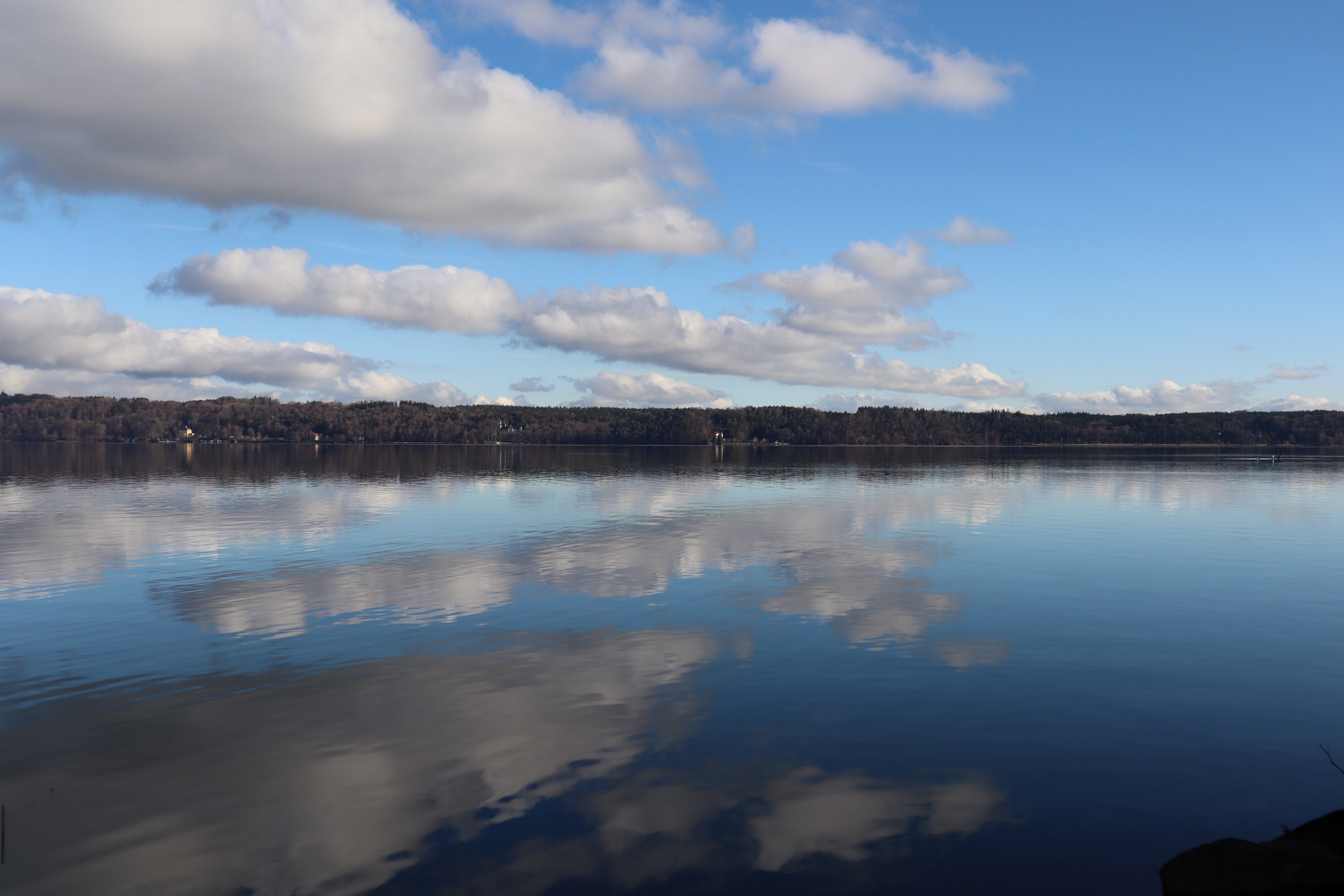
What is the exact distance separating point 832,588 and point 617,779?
68.2ft

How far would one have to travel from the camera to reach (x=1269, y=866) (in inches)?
452

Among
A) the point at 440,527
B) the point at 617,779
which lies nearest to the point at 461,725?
the point at 617,779

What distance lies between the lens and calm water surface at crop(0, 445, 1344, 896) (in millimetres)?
12766

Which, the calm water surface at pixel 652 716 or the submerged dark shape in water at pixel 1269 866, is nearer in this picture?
the submerged dark shape in water at pixel 1269 866

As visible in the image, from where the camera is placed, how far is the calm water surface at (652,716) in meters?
12.8

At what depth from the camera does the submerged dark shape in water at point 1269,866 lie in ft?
35.7

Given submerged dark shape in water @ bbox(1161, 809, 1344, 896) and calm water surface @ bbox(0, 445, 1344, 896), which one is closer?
submerged dark shape in water @ bbox(1161, 809, 1344, 896)

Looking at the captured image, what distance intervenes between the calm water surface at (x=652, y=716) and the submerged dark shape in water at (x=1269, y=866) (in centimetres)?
43

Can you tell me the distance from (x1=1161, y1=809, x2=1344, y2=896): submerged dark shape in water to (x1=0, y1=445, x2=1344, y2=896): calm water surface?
1.40ft

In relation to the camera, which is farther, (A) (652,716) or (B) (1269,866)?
(A) (652,716)

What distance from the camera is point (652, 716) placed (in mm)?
18641

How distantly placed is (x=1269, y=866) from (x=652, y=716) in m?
11.7

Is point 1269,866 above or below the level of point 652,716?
above

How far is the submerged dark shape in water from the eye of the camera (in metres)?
10.9
